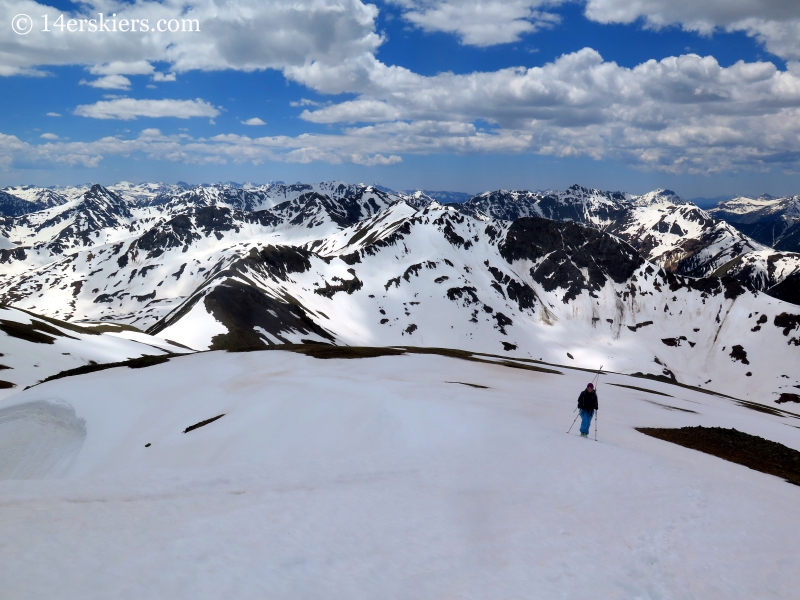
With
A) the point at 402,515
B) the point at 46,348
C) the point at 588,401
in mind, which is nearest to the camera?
the point at 402,515

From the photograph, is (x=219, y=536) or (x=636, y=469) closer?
(x=219, y=536)

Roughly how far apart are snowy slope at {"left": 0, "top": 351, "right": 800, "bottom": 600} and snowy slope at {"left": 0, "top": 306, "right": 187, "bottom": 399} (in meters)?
54.7

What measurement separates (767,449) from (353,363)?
31.9m

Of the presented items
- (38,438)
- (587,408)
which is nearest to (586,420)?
(587,408)

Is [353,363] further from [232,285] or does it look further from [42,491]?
[232,285]

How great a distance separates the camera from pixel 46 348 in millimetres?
75875

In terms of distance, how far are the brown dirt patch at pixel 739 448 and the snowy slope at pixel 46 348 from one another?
69.7 m

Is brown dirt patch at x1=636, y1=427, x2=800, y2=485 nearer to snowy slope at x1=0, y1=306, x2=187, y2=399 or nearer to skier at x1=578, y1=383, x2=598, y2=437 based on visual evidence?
skier at x1=578, y1=383, x2=598, y2=437

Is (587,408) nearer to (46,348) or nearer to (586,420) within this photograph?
(586,420)

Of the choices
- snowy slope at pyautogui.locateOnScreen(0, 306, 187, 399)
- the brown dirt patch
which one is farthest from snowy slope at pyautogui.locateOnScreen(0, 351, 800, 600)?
snowy slope at pyautogui.locateOnScreen(0, 306, 187, 399)

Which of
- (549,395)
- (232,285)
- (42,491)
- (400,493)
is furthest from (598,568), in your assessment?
(232,285)

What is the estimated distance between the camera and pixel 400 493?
13.2 meters

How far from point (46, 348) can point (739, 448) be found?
93.1m

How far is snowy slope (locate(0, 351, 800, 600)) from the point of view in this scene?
8.69 m
